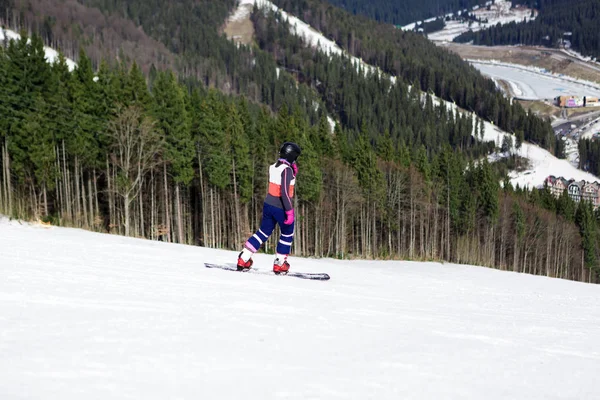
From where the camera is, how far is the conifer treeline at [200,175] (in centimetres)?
4144

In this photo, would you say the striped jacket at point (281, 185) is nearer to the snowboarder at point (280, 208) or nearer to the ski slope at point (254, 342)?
the snowboarder at point (280, 208)

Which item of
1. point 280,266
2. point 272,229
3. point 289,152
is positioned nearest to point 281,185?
point 289,152

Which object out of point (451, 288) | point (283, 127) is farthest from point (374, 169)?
point (451, 288)

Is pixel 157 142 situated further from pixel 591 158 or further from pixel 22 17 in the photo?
pixel 591 158

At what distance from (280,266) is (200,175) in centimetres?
3794

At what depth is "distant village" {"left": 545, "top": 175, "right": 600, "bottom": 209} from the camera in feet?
447

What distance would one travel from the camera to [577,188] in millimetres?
139500

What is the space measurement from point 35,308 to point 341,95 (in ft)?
588

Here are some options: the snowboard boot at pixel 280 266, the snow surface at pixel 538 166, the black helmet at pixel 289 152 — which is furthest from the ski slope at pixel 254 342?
the snow surface at pixel 538 166

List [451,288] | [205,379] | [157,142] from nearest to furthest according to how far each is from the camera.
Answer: [205,379] → [451,288] → [157,142]

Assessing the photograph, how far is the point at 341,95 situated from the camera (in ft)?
591

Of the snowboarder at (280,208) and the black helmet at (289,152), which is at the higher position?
the black helmet at (289,152)

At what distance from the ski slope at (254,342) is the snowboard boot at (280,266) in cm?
254

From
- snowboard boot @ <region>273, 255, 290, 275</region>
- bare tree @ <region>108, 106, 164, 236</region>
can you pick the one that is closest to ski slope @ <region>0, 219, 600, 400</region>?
snowboard boot @ <region>273, 255, 290, 275</region>
